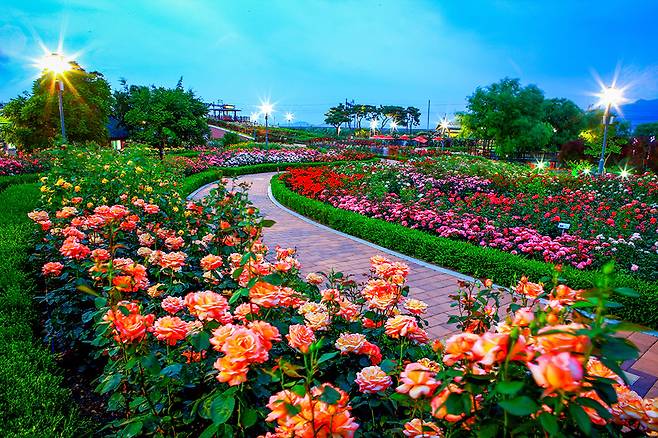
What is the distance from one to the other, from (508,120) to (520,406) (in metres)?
37.9

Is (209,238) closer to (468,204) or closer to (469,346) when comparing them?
(469,346)

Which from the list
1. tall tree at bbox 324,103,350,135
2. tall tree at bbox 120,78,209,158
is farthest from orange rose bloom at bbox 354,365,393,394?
tall tree at bbox 324,103,350,135

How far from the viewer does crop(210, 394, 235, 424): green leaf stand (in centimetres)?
132

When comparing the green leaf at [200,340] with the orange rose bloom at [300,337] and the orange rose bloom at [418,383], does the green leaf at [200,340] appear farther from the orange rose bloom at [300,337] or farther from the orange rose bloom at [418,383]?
the orange rose bloom at [418,383]

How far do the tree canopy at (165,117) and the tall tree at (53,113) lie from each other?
207 inches

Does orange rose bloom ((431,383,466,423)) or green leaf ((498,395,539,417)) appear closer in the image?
green leaf ((498,395,539,417))

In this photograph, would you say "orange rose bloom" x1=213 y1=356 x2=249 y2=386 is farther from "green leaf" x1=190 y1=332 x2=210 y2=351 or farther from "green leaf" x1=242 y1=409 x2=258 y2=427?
"green leaf" x1=190 y1=332 x2=210 y2=351

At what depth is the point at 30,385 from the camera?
241cm

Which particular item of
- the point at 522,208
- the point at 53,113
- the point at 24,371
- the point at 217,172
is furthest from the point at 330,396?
the point at 53,113

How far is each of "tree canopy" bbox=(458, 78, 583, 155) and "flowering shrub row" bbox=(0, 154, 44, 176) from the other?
31.7 m

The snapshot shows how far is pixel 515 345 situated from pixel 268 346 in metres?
0.71

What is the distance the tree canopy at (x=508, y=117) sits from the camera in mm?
33938

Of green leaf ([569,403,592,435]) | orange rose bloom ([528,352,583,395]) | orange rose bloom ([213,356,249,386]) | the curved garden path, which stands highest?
orange rose bloom ([528,352,583,395])

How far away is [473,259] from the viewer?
593 cm
